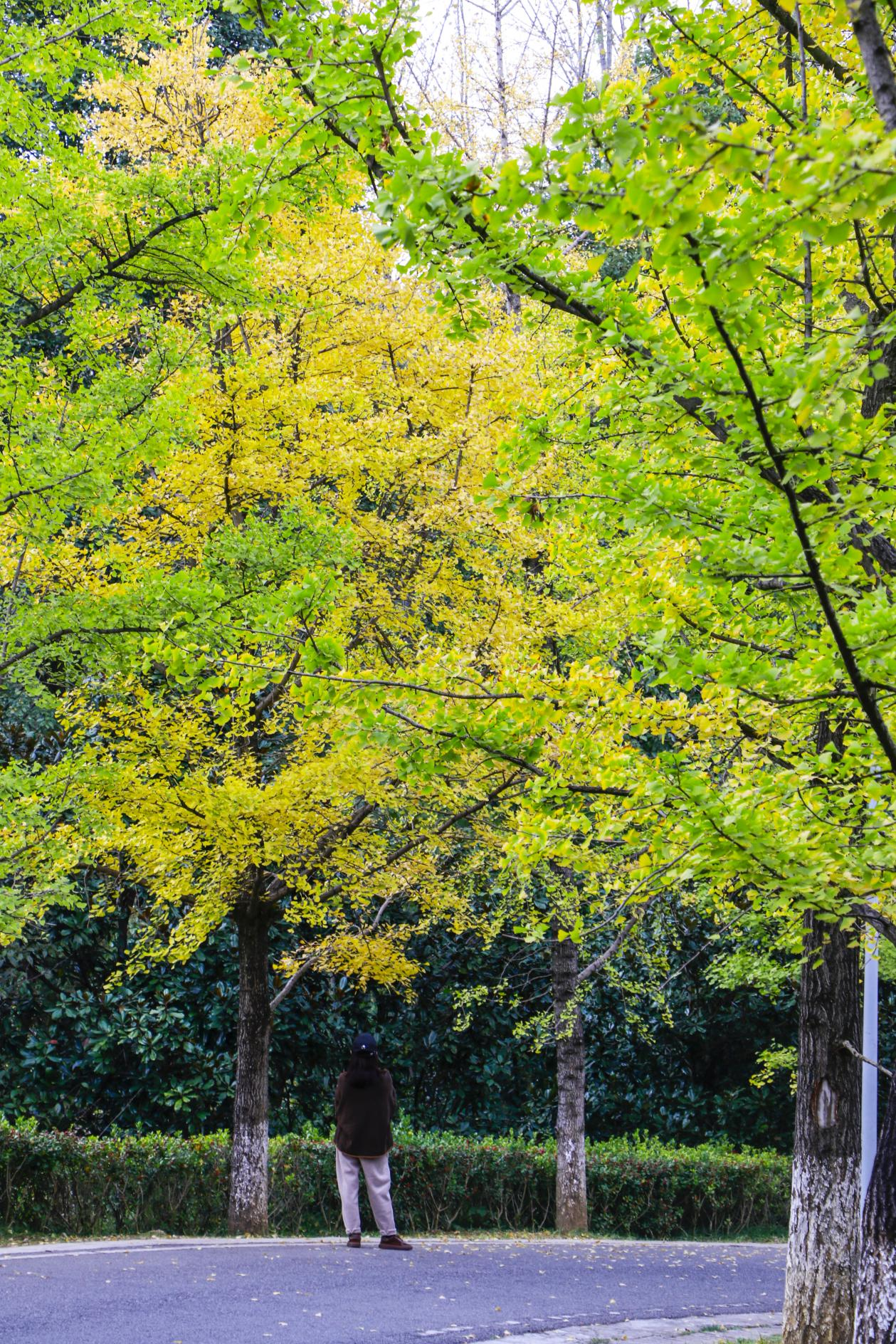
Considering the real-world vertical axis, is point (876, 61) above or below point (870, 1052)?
above

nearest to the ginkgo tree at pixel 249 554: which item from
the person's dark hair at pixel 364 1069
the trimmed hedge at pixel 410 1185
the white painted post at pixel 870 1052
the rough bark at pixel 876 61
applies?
the trimmed hedge at pixel 410 1185

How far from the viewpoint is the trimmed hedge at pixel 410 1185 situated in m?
10.3

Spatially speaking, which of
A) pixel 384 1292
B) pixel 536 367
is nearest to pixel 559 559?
pixel 536 367

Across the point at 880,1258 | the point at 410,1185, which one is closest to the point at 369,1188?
the point at 410,1185

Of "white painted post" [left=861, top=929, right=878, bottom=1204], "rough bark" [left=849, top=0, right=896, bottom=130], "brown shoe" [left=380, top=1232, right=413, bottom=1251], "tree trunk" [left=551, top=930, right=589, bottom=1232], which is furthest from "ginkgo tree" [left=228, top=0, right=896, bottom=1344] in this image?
"tree trunk" [left=551, top=930, right=589, bottom=1232]

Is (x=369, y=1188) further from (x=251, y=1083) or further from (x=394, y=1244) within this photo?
(x=251, y=1083)

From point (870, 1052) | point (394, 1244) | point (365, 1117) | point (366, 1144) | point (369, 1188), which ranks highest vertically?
point (870, 1052)

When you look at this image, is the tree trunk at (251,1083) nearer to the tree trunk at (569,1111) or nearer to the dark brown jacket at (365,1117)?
the dark brown jacket at (365,1117)

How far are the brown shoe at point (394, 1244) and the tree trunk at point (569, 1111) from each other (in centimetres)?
353

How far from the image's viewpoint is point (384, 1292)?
7426 mm

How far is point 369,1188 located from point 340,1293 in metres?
2.52

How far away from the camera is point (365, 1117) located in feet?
32.0

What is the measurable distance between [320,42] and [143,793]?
667 centimetres

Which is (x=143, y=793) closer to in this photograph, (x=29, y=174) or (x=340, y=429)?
(x=340, y=429)
